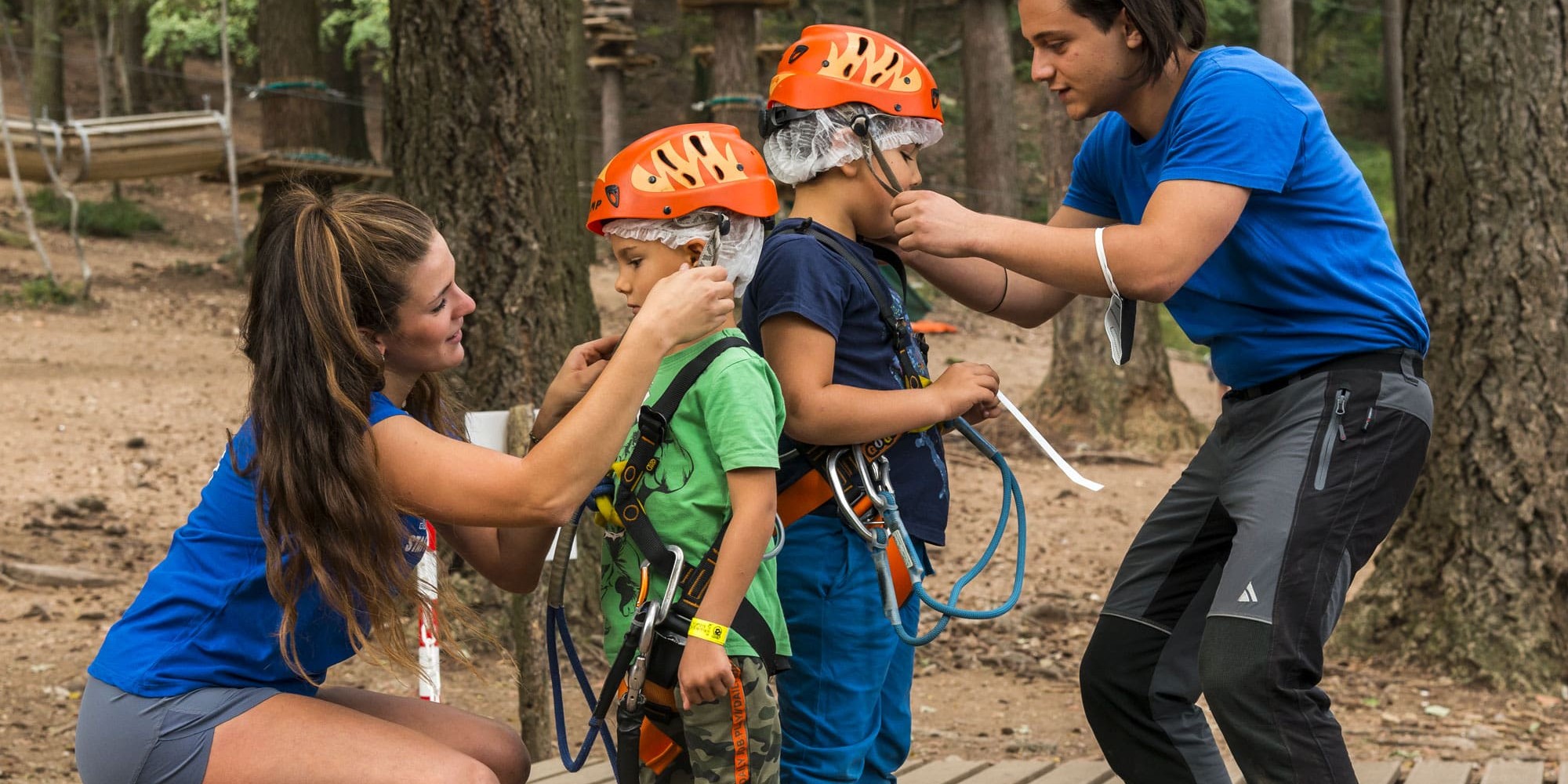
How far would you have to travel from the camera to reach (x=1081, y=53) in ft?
8.75

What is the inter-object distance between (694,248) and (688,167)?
0.49 feet

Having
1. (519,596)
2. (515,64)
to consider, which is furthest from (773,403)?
(515,64)

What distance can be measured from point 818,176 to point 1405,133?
3509mm

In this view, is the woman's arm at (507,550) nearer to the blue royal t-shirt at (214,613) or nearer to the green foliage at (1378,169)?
the blue royal t-shirt at (214,613)

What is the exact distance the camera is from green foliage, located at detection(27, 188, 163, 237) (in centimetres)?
1731

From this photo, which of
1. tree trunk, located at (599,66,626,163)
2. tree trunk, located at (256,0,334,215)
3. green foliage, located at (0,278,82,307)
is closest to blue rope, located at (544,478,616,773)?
green foliage, located at (0,278,82,307)

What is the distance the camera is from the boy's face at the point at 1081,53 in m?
2.65

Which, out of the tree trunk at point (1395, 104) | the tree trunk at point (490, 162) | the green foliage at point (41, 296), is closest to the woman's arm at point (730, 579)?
the tree trunk at point (490, 162)

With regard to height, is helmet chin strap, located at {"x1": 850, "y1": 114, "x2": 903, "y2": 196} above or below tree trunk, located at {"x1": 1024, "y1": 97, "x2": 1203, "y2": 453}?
above

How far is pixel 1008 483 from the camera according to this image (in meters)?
2.99

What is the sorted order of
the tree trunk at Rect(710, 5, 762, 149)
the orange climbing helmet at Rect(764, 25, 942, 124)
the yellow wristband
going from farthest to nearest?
the tree trunk at Rect(710, 5, 762, 149) → the orange climbing helmet at Rect(764, 25, 942, 124) → the yellow wristband

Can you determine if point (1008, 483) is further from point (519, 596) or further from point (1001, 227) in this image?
point (519, 596)

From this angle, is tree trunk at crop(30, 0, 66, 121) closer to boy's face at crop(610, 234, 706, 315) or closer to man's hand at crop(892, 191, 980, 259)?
boy's face at crop(610, 234, 706, 315)

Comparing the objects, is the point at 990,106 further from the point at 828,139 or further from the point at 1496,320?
the point at 828,139
